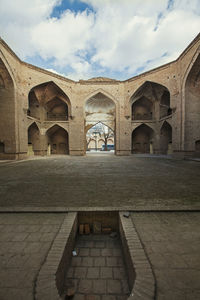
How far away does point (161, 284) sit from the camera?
119 cm

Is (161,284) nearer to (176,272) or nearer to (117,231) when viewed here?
(176,272)

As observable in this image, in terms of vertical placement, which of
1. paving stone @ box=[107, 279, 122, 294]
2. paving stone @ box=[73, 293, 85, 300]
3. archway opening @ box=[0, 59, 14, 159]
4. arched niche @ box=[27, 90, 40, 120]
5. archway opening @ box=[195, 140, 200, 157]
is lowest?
paving stone @ box=[107, 279, 122, 294]

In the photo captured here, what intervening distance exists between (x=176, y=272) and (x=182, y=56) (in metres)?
15.8

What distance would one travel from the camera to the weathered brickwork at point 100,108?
38.6 feet

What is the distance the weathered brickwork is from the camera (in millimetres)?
11755

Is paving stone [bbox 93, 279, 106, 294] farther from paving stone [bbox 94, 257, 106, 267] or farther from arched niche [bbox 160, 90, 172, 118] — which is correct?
arched niche [bbox 160, 90, 172, 118]

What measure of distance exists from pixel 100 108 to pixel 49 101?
898cm

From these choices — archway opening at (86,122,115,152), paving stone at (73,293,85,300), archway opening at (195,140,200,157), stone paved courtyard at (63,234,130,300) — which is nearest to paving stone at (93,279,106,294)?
stone paved courtyard at (63,234,130,300)

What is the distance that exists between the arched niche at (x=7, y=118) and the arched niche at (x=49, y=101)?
3.97 metres

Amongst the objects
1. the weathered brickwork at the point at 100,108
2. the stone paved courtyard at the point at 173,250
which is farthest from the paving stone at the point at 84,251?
the weathered brickwork at the point at 100,108

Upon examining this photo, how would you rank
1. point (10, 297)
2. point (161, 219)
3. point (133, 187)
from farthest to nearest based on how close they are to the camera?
point (133, 187)
point (161, 219)
point (10, 297)

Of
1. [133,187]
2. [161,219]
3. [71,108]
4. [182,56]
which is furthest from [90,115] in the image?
[161,219]

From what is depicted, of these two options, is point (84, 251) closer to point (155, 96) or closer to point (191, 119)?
point (191, 119)

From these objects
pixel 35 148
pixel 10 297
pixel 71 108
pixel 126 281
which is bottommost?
pixel 126 281
